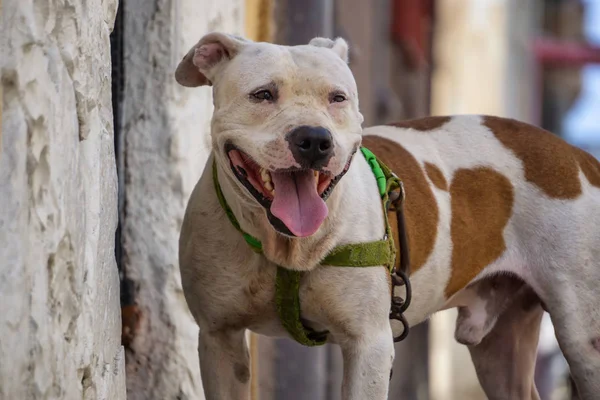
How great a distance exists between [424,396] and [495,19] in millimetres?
5921

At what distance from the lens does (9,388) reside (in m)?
3.40

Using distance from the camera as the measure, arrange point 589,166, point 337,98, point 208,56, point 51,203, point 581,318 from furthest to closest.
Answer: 1. point 589,166
2. point 581,318
3. point 208,56
4. point 337,98
5. point 51,203

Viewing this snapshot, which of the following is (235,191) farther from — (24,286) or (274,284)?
(24,286)

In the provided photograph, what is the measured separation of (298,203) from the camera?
4102 mm

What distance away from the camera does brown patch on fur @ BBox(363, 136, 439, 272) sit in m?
4.83

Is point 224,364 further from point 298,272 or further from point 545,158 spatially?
point 545,158

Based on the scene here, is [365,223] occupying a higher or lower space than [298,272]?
higher

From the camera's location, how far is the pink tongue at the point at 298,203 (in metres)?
4.05

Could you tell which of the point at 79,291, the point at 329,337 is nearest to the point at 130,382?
the point at 329,337

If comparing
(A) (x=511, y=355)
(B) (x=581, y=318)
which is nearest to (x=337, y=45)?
(B) (x=581, y=318)

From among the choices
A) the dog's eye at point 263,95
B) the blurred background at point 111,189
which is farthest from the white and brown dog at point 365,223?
the blurred background at point 111,189

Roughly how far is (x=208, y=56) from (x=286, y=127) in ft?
1.99

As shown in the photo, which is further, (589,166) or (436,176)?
(589,166)

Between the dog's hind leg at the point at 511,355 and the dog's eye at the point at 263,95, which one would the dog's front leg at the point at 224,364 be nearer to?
the dog's eye at the point at 263,95
